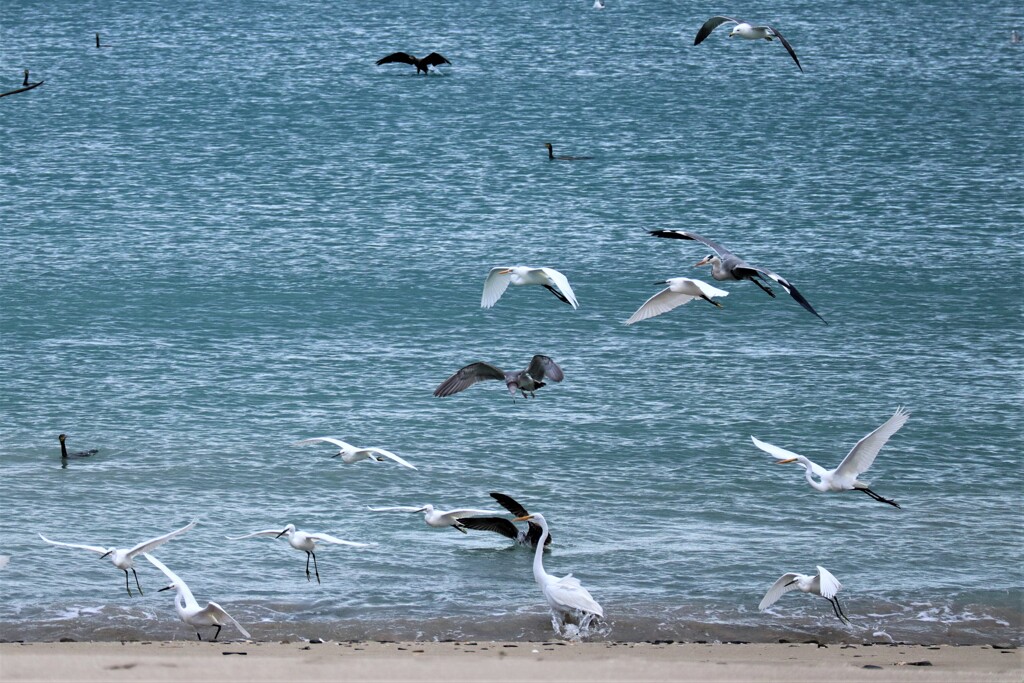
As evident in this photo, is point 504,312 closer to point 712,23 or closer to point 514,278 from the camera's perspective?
point 712,23

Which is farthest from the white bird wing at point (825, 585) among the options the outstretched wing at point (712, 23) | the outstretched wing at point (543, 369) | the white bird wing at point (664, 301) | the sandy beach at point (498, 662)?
the outstretched wing at point (712, 23)

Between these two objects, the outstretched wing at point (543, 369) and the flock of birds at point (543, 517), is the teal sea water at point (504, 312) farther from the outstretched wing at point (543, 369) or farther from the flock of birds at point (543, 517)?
the outstretched wing at point (543, 369)

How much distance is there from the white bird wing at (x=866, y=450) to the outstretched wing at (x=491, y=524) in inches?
171

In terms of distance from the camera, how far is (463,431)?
2544 cm

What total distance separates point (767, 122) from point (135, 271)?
21244 mm

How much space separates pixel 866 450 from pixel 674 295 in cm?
307

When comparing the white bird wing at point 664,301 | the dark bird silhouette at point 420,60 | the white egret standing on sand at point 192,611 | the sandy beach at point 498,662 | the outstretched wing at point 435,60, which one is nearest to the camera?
the sandy beach at point 498,662

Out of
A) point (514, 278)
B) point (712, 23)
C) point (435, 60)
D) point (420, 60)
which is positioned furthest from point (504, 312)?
point (420, 60)

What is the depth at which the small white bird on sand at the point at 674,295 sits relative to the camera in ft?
53.1

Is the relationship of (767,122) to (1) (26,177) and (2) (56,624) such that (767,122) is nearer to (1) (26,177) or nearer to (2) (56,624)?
(1) (26,177)

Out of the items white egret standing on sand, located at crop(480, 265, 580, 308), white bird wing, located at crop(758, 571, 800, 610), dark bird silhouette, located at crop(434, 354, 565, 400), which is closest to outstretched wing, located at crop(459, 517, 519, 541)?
dark bird silhouette, located at crop(434, 354, 565, 400)

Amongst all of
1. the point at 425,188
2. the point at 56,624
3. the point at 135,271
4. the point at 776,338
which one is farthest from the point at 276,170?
the point at 56,624

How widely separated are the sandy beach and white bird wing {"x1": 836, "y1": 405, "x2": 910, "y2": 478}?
183 centimetres

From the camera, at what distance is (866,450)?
15188mm
